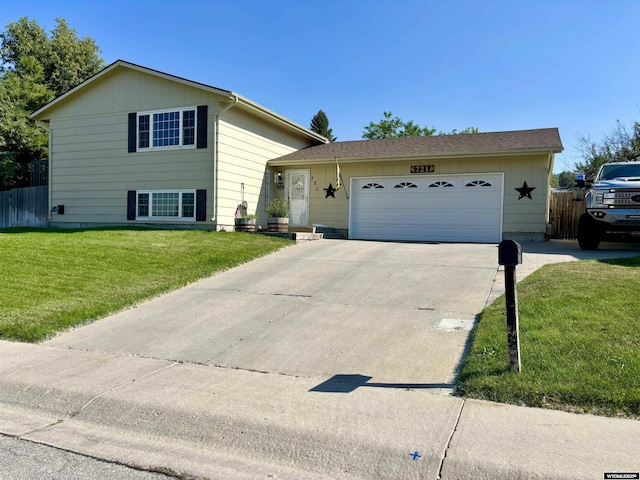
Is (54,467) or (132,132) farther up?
(132,132)

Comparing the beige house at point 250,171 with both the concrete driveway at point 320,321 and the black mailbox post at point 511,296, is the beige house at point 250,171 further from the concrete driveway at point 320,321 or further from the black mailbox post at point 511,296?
the black mailbox post at point 511,296

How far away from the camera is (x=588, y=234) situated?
37.3 feet

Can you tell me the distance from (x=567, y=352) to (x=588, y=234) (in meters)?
8.34

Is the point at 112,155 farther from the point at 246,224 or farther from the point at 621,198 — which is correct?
the point at 621,198

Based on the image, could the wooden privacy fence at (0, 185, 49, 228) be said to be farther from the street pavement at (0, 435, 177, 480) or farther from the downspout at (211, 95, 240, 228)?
the street pavement at (0, 435, 177, 480)

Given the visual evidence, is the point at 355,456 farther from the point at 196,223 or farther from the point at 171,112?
the point at 171,112

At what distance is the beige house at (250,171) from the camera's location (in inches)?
553

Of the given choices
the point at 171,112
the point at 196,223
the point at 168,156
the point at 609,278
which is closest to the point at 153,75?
the point at 171,112

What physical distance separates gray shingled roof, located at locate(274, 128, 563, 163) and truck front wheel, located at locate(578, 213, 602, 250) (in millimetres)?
2524

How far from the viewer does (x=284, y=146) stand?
17906 millimetres

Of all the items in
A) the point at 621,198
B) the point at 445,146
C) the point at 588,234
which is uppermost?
the point at 445,146

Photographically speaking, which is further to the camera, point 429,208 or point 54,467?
point 429,208

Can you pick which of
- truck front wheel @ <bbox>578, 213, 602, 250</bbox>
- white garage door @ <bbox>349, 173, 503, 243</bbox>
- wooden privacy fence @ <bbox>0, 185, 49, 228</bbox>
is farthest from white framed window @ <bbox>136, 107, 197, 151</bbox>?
truck front wheel @ <bbox>578, 213, 602, 250</bbox>

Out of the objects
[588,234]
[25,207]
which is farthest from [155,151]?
[588,234]
